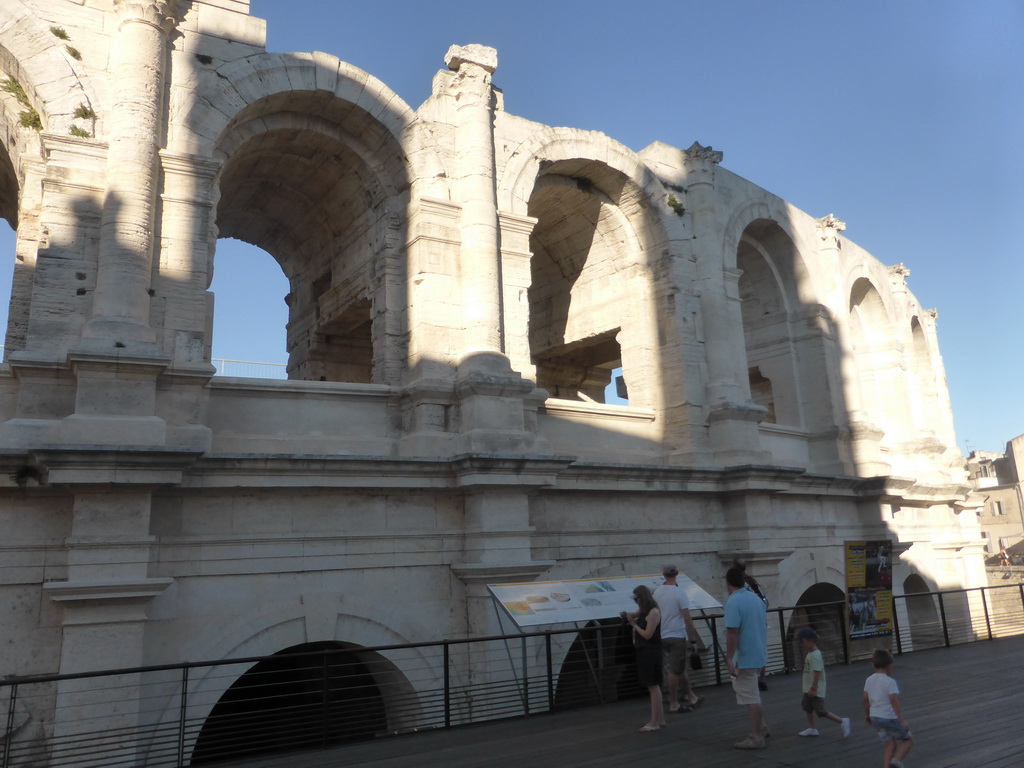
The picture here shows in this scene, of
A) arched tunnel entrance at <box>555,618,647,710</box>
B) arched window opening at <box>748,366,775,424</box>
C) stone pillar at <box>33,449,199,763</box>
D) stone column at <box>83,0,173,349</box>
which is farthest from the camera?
arched window opening at <box>748,366,775,424</box>

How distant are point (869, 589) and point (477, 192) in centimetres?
828

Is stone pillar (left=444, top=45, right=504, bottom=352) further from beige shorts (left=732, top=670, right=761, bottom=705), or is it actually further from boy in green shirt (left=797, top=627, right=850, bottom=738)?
beige shorts (left=732, top=670, right=761, bottom=705)

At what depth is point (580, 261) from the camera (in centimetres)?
1428

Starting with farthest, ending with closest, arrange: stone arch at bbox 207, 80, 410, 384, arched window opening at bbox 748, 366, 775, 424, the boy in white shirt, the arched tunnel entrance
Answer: arched window opening at bbox 748, 366, 775, 424 → stone arch at bbox 207, 80, 410, 384 → the arched tunnel entrance → the boy in white shirt

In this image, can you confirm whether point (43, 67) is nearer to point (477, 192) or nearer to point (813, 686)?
point (477, 192)

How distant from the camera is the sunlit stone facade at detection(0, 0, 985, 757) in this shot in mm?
7387

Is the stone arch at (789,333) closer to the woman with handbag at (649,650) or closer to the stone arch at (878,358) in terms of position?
the stone arch at (878,358)

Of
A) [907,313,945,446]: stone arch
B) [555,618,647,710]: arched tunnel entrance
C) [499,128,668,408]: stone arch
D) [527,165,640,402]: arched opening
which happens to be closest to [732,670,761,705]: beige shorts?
[555,618,647,710]: arched tunnel entrance

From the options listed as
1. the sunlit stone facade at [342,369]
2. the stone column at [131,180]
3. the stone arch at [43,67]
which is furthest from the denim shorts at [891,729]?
the stone arch at [43,67]

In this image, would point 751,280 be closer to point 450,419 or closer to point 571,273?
point 571,273

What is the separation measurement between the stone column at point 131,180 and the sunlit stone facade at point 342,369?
3 centimetres

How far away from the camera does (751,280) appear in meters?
16.3

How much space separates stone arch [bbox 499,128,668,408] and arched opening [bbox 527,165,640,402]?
0.02m

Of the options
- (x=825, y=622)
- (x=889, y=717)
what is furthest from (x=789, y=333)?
(x=889, y=717)
